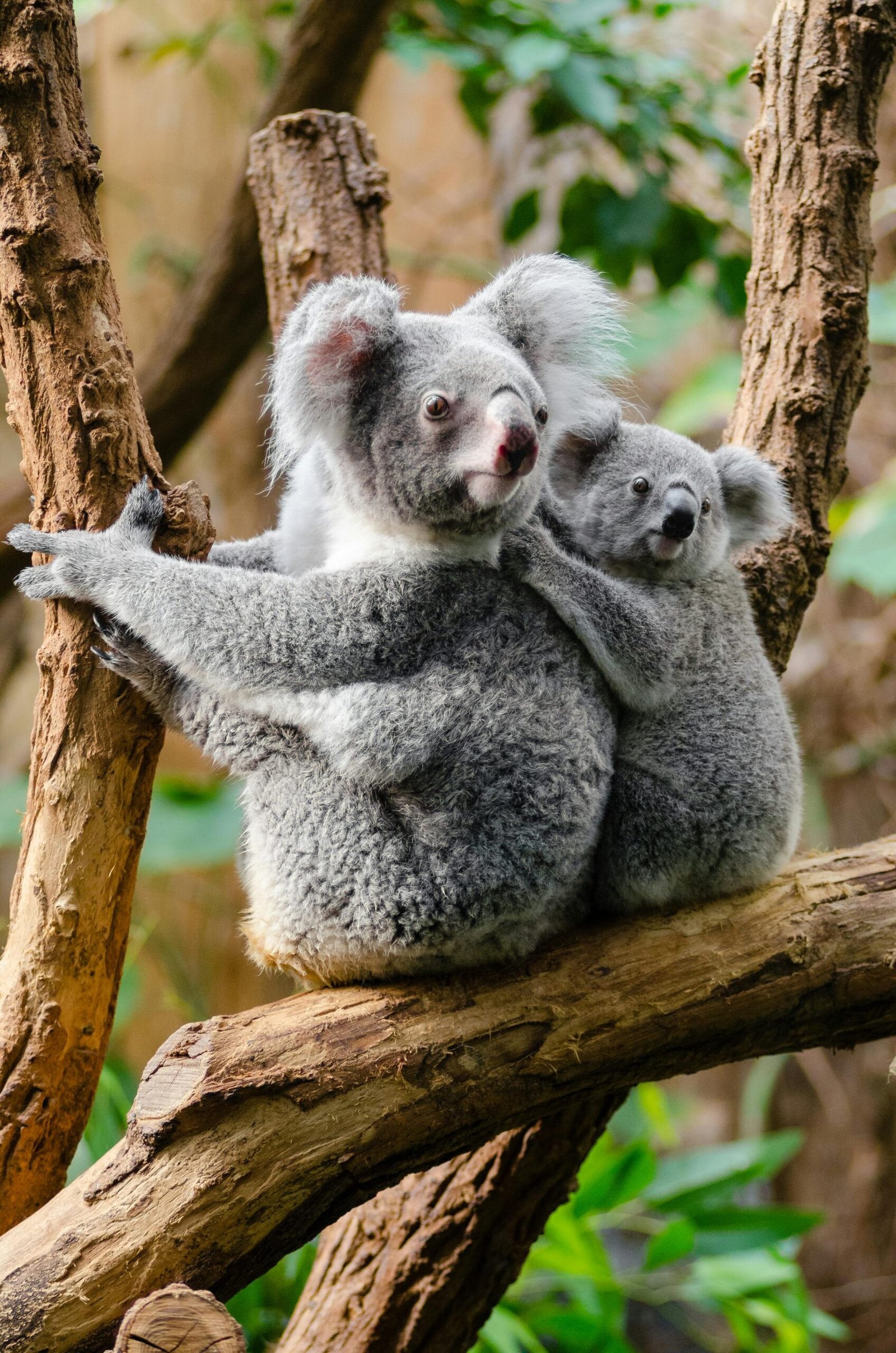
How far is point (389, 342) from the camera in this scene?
2.12m

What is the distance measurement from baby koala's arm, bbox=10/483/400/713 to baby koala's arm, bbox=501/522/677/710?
308 millimetres

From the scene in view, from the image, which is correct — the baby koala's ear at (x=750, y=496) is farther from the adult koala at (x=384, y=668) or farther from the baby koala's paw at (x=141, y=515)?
the baby koala's paw at (x=141, y=515)

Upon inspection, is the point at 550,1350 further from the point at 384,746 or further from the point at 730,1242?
the point at 384,746

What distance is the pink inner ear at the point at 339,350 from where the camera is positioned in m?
2.09

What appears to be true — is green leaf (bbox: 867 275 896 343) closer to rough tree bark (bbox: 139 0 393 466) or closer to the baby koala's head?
rough tree bark (bbox: 139 0 393 466)

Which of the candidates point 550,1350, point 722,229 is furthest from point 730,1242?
point 722,229

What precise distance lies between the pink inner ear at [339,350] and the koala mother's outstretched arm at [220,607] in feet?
1.21

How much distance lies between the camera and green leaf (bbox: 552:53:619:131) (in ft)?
10.6

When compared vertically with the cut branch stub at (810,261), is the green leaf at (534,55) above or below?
above

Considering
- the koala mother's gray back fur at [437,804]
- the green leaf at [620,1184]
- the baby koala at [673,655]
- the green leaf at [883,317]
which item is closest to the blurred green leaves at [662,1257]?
the green leaf at [620,1184]

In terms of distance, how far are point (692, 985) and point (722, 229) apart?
296 cm

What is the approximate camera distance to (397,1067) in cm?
202

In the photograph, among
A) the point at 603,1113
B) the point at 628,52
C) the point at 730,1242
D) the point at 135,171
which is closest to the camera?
the point at 603,1113

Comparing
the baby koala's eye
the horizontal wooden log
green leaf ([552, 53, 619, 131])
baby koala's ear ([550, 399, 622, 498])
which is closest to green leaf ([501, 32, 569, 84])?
green leaf ([552, 53, 619, 131])
